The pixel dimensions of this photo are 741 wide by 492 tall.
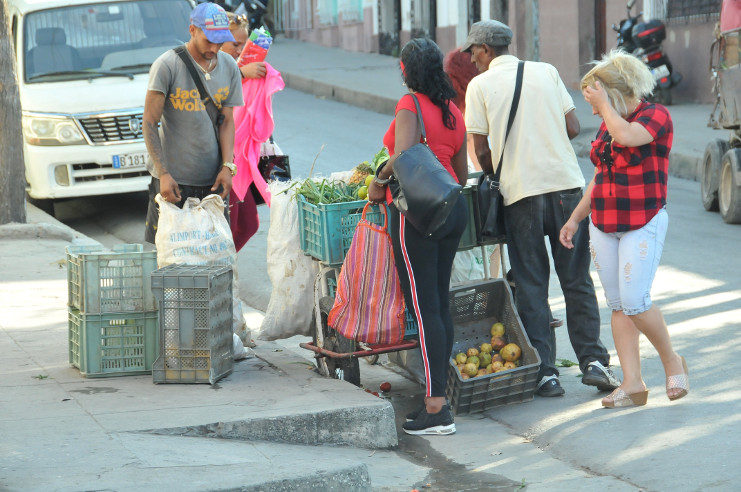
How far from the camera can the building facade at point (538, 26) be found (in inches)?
698

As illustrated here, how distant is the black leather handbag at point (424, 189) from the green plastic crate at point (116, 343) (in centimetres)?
147

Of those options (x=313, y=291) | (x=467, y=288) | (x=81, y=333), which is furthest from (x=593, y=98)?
(x=81, y=333)

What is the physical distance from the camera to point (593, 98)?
5.43 m

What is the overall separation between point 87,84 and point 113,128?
56 cm

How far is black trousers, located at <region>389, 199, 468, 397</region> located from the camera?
541 centimetres

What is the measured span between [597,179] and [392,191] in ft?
3.26

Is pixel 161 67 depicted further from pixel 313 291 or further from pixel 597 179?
pixel 597 179

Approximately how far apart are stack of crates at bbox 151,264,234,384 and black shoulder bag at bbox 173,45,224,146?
111 centimetres

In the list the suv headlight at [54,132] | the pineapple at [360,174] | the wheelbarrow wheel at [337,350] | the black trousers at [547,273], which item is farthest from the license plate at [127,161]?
the black trousers at [547,273]

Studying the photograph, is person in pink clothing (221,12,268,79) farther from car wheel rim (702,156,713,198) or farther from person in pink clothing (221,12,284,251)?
car wheel rim (702,156,713,198)

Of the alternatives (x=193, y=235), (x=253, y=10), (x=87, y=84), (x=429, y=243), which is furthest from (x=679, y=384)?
(x=253, y=10)

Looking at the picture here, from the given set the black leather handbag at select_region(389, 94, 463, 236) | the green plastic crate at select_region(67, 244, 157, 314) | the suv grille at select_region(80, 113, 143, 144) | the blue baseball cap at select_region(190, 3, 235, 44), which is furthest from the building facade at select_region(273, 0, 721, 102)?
the green plastic crate at select_region(67, 244, 157, 314)

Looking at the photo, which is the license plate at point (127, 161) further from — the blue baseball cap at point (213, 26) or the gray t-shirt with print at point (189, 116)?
the blue baseball cap at point (213, 26)

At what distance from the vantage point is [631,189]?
17.9 ft
